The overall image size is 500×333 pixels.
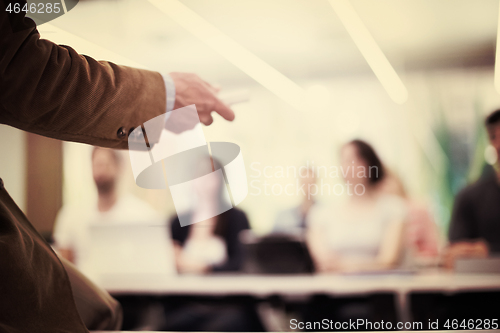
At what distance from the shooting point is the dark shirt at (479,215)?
1171mm

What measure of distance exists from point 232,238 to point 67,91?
42.3 inches

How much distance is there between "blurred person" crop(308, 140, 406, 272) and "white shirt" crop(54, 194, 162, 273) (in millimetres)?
786

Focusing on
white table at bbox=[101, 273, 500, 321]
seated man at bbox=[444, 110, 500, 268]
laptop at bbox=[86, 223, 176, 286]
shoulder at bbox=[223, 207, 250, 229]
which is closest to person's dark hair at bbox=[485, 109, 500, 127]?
seated man at bbox=[444, 110, 500, 268]

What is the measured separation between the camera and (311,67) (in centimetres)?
117

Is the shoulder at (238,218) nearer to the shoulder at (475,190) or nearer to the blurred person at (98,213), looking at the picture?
the blurred person at (98,213)

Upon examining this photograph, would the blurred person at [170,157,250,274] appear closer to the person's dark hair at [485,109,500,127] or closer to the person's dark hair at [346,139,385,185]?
the person's dark hair at [346,139,385,185]

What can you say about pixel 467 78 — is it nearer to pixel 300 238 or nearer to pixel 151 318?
pixel 300 238

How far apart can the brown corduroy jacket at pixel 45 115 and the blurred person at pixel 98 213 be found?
1004 mm

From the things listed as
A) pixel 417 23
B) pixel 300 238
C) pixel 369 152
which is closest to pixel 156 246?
pixel 300 238

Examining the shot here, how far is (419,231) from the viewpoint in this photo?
1.21 meters

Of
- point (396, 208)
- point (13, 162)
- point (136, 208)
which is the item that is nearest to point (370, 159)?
point (396, 208)

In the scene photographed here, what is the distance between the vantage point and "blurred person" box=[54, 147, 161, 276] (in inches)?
52.1

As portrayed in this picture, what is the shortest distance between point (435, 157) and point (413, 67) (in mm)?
403

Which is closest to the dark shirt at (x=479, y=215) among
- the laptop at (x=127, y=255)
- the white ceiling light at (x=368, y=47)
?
the white ceiling light at (x=368, y=47)
